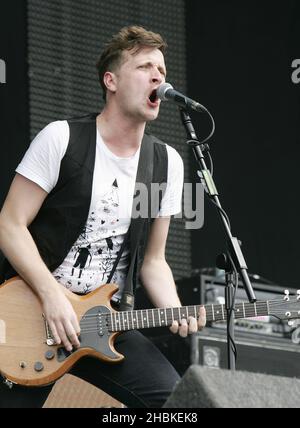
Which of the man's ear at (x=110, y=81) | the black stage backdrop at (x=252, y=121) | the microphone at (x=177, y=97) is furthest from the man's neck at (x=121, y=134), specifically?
the black stage backdrop at (x=252, y=121)

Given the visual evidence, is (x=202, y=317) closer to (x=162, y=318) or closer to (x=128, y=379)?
(x=162, y=318)

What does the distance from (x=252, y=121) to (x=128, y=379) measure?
319 cm

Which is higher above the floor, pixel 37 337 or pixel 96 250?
pixel 96 250

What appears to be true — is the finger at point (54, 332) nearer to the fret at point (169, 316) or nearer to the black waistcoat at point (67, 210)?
the black waistcoat at point (67, 210)

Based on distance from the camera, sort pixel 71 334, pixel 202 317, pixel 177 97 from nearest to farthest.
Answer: pixel 177 97 → pixel 71 334 → pixel 202 317

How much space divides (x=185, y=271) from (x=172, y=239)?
0.21 m

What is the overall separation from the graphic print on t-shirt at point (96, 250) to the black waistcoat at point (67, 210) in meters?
0.03

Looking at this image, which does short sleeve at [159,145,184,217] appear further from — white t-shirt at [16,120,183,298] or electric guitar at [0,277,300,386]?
electric guitar at [0,277,300,386]

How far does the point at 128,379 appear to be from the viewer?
11.2ft

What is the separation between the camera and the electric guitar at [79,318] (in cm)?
349

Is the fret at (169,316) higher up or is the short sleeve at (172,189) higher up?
the short sleeve at (172,189)

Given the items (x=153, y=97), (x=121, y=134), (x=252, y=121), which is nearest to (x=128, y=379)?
(x=121, y=134)

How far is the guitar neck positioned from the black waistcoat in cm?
16

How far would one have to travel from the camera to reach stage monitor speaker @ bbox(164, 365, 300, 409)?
225 centimetres
